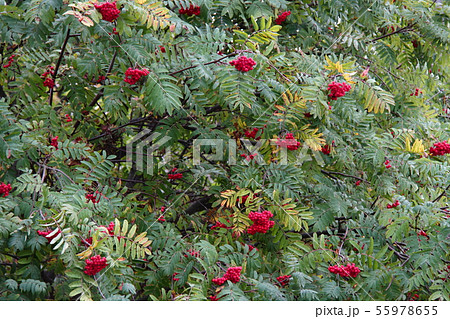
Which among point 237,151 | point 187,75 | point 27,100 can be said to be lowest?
point 237,151

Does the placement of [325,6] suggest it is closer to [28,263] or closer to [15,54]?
[15,54]

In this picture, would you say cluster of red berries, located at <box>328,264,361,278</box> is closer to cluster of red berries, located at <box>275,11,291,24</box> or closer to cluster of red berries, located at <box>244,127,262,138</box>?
cluster of red berries, located at <box>244,127,262,138</box>

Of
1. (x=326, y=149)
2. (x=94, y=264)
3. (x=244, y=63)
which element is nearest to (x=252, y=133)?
(x=326, y=149)

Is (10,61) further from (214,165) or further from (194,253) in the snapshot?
(194,253)

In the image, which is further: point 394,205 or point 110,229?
point 394,205

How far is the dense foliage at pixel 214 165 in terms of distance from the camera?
281 cm

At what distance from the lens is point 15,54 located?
12.7 ft

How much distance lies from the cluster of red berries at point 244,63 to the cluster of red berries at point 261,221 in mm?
836

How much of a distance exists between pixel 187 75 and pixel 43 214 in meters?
1.22

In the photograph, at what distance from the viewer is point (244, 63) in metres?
2.93

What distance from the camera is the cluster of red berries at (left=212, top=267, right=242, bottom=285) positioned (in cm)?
271

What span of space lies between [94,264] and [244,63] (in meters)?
1.37

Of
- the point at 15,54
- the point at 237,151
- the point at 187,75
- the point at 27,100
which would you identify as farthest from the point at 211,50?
the point at 15,54

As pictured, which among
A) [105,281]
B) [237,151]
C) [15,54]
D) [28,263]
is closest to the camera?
[105,281]
